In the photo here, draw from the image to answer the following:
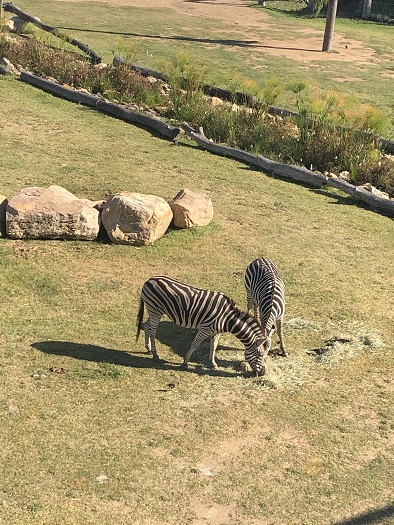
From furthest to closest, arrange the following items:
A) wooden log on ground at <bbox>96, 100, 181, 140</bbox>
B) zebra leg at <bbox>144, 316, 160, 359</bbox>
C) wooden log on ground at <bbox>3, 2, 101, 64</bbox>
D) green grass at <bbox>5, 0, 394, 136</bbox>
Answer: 1. green grass at <bbox>5, 0, 394, 136</bbox>
2. wooden log on ground at <bbox>3, 2, 101, 64</bbox>
3. wooden log on ground at <bbox>96, 100, 181, 140</bbox>
4. zebra leg at <bbox>144, 316, 160, 359</bbox>

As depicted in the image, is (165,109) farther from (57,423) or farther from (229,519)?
(229,519)

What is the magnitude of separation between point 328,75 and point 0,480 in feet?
70.2

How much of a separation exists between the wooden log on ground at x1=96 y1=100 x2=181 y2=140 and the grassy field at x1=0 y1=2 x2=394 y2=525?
409cm

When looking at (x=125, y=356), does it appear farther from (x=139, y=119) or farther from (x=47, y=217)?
(x=139, y=119)

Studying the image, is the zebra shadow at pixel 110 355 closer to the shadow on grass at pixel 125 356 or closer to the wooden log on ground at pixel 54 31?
the shadow on grass at pixel 125 356

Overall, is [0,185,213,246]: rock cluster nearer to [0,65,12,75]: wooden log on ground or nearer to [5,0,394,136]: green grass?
[5,0,394,136]: green grass

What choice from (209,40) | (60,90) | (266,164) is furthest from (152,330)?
(209,40)

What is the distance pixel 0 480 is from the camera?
6.41m

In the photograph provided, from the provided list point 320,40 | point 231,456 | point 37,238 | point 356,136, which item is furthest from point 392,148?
point 320,40

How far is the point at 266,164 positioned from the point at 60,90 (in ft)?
22.3

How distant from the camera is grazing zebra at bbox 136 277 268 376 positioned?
8086 millimetres

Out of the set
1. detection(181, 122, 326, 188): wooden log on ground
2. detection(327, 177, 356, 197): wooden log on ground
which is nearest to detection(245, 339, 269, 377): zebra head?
detection(327, 177, 356, 197): wooden log on ground

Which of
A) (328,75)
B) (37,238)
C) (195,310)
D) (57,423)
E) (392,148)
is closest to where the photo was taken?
(57,423)

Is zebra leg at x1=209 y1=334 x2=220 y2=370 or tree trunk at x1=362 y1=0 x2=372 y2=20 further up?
tree trunk at x1=362 y1=0 x2=372 y2=20
